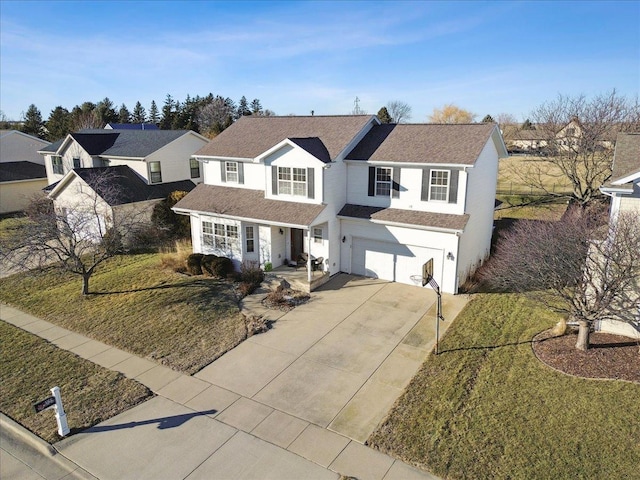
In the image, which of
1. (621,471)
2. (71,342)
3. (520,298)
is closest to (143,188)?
(71,342)

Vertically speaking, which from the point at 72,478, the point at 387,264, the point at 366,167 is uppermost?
the point at 366,167

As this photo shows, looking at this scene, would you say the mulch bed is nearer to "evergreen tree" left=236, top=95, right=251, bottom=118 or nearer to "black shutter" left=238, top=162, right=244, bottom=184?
"black shutter" left=238, top=162, right=244, bottom=184

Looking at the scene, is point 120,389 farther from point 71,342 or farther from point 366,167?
point 366,167

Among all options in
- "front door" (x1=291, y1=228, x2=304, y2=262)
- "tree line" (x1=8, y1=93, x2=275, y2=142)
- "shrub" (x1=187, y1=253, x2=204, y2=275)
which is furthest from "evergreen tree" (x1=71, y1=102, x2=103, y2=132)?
"front door" (x1=291, y1=228, x2=304, y2=262)

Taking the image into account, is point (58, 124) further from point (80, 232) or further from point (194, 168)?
point (80, 232)

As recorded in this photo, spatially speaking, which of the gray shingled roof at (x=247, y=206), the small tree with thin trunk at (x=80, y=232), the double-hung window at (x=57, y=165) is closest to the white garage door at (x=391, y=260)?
the gray shingled roof at (x=247, y=206)

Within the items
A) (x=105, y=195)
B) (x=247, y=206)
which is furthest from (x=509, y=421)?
(x=105, y=195)

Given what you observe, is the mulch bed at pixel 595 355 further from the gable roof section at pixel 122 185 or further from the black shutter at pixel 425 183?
the gable roof section at pixel 122 185
